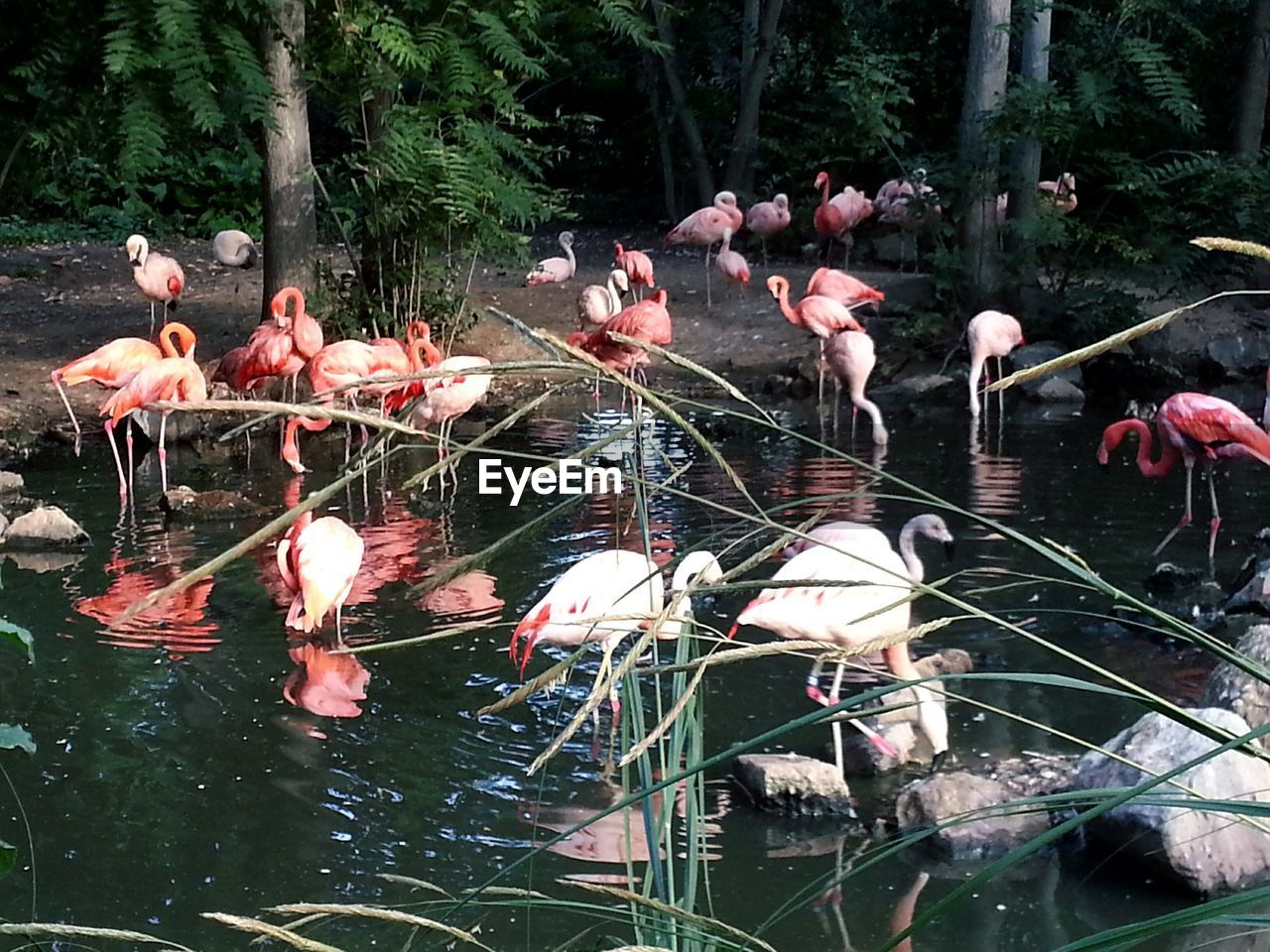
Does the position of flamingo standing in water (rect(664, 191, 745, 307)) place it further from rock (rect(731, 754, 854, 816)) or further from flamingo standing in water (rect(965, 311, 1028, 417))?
rock (rect(731, 754, 854, 816))

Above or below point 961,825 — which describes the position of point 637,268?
above

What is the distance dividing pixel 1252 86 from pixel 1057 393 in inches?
119

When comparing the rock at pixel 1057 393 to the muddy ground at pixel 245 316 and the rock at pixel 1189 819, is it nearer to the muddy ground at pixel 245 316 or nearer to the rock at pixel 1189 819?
the muddy ground at pixel 245 316

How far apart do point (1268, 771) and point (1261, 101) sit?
8.25 meters

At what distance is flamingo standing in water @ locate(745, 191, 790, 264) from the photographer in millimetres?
11953

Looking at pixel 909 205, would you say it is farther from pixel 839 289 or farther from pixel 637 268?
pixel 637 268

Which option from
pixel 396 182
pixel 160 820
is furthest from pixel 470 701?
pixel 396 182

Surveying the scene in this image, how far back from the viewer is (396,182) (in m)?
8.12

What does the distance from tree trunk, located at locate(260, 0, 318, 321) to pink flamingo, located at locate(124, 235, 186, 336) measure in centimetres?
88

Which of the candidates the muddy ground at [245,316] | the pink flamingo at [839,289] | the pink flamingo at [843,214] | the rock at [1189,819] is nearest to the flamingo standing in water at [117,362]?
the muddy ground at [245,316]

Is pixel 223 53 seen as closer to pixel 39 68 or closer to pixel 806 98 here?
pixel 39 68

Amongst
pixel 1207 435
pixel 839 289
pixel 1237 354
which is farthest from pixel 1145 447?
pixel 839 289

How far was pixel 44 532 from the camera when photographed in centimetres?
544

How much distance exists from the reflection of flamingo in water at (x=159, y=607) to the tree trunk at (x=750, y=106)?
8.34m
